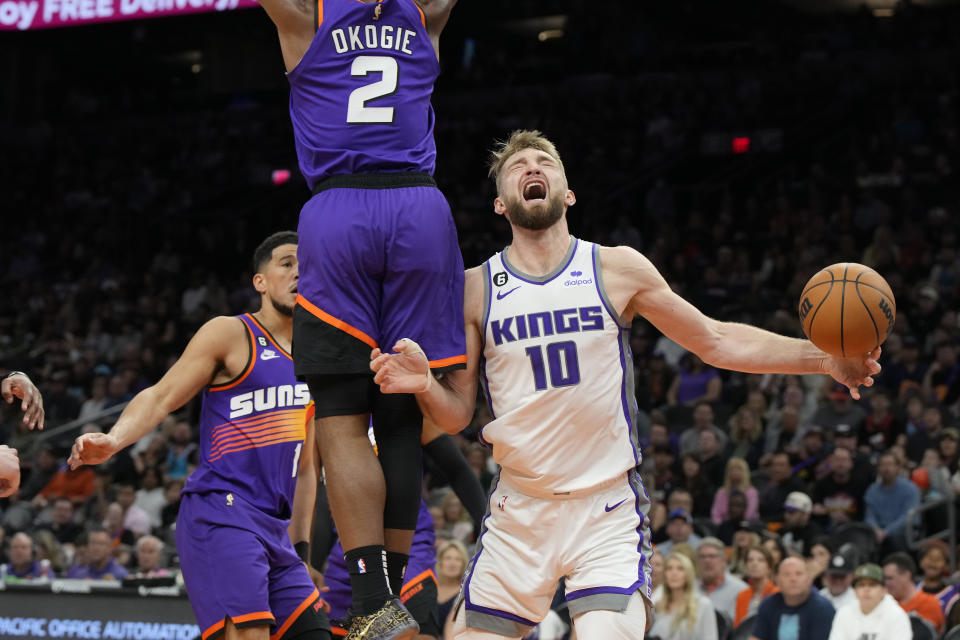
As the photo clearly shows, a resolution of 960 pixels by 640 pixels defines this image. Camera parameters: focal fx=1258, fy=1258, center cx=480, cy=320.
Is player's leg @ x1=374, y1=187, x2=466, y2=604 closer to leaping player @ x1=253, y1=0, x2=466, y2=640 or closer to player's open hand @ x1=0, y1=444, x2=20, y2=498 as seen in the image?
leaping player @ x1=253, y1=0, x2=466, y2=640

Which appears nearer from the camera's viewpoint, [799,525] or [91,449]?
[91,449]

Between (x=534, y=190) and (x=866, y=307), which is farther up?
(x=534, y=190)

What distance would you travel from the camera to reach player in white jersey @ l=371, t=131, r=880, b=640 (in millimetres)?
4727

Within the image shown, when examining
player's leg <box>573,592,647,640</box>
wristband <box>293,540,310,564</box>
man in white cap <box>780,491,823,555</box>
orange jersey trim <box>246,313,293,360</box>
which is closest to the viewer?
player's leg <box>573,592,647,640</box>

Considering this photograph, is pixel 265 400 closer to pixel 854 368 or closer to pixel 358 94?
pixel 358 94

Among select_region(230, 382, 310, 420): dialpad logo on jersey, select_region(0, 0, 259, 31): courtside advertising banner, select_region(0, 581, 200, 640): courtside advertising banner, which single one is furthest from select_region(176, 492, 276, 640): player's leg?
select_region(0, 0, 259, 31): courtside advertising banner

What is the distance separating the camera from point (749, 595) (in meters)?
9.84

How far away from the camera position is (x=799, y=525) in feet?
35.4

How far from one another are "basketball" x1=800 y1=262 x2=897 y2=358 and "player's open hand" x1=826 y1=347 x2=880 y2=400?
6 centimetres

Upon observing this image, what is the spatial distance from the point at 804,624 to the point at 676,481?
3.22 meters

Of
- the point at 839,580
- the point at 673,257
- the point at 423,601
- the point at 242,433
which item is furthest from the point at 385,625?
the point at 673,257

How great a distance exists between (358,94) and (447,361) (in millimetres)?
992

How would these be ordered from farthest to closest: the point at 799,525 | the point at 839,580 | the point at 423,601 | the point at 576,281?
the point at 799,525
the point at 839,580
the point at 423,601
the point at 576,281

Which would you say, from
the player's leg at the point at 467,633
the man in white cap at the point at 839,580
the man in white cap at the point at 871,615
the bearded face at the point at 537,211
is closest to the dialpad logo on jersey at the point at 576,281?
the bearded face at the point at 537,211
